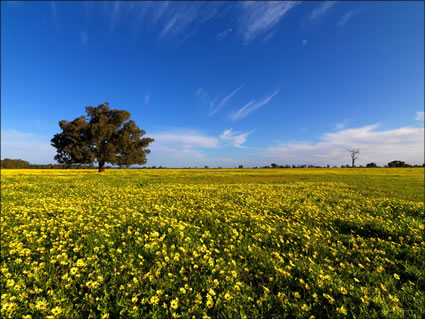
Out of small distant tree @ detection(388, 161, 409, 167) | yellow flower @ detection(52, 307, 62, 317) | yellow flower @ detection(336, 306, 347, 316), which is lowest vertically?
yellow flower @ detection(336, 306, 347, 316)

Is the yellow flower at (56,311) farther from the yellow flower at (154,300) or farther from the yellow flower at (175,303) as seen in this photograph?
the yellow flower at (175,303)

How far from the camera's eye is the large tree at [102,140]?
3994cm

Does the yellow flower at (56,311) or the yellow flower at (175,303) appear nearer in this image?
the yellow flower at (56,311)

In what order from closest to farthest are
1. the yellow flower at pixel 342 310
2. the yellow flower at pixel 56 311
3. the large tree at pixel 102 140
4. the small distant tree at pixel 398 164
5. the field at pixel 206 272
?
the yellow flower at pixel 56 311 < the yellow flower at pixel 342 310 < the field at pixel 206 272 < the large tree at pixel 102 140 < the small distant tree at pixel 398 164

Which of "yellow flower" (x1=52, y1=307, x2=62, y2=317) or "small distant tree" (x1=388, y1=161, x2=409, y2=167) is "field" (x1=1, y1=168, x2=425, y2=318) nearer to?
"yellow flower" (x1=52, y1=307, x2=62, y2=317)

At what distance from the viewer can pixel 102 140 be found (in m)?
43.4

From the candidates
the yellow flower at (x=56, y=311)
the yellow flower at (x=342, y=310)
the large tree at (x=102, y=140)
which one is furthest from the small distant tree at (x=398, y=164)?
the yellow flower at (x=56, y=311)

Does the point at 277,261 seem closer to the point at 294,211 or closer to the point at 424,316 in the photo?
the point at 424,316

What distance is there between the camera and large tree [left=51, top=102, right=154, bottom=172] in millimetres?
39938

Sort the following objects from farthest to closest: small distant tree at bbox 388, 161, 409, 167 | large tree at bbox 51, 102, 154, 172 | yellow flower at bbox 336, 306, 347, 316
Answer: small distant tree at bbox 388, 161, 409, 167, large tree at bbox 51, 102, 154, 172, yellow flower at bbox 336, 306, 347, 316

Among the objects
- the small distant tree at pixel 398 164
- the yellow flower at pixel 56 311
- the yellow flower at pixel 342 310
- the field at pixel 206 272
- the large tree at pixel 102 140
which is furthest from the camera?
the small distant tree at pixel 398 164

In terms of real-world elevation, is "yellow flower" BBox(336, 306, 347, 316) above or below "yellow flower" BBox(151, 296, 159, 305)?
below

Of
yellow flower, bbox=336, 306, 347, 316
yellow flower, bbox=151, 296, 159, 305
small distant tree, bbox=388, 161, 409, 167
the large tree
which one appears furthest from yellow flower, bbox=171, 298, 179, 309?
small distant tree, bbox=388, 161, 409, 167

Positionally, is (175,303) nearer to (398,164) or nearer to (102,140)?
(102,140)
